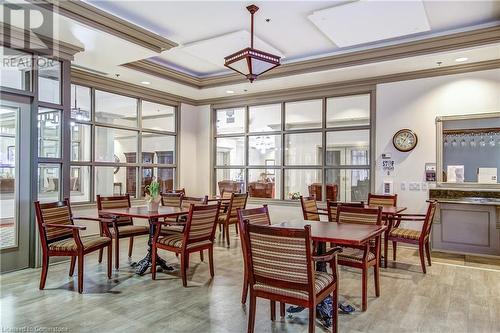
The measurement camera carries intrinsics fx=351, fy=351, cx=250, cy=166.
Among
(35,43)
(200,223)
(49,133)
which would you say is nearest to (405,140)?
(200,223)

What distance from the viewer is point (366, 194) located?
6.49 meters

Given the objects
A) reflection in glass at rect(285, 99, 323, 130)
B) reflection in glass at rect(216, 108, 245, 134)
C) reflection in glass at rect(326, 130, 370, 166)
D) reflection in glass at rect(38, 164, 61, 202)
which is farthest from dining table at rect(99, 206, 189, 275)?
reflection in glass at rect(216, 108, 245, 134)

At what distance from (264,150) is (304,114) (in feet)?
3.91

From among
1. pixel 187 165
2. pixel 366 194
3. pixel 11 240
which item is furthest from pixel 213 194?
pixel 11 240

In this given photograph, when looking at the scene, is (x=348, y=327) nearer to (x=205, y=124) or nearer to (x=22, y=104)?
(x=22, y=104)

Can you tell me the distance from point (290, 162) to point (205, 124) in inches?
91.5

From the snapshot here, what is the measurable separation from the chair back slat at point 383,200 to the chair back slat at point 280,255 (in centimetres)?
376

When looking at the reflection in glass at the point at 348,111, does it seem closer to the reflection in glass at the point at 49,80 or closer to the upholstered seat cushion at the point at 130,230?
the upholstered seat cushion at the point at 130,230

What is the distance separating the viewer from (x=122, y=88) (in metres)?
6.70

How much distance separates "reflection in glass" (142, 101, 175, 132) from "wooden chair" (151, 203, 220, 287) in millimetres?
3784

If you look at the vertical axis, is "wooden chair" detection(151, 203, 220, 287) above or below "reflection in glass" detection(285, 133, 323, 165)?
below

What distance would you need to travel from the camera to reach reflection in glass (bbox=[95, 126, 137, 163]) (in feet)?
21.2

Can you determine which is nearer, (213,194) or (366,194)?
(366,194)

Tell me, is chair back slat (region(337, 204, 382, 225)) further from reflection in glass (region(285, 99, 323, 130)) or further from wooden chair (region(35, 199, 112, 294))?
reflection in glass (region(285, 99, 323, 130))
